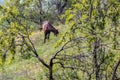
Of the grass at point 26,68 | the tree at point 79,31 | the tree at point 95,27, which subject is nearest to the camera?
the tree at point 79,31

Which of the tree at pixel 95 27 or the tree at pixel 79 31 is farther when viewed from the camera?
the tree at pixel 95 27

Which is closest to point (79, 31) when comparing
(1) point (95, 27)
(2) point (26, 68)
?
(1) point (95, 27)

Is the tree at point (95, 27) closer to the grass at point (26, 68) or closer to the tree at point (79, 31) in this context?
the tree at point (79, 31)

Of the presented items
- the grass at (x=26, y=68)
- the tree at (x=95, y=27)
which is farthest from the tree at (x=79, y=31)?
the grass at (x=26, y=68)

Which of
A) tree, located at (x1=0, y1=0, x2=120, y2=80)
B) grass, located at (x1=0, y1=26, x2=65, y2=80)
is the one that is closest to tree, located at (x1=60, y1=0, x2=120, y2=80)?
tree, located at (x1=0, y1=0, x2=120, y2=80)

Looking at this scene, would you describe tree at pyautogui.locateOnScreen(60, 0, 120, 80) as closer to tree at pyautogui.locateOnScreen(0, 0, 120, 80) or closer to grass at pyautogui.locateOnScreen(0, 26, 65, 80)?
tree at pyautogui.locateOnScreen(0, 0, 120, 80)

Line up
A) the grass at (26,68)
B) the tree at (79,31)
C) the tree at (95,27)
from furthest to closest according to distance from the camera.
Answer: the grass at (26,68), the tree at (95,27), the tree at (79,31)

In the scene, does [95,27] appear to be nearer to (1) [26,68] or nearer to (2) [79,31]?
(2) [79,31]

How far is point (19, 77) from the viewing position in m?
18.7

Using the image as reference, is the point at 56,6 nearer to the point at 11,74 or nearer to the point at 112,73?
the point at 11,74

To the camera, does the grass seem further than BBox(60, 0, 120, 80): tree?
Yes

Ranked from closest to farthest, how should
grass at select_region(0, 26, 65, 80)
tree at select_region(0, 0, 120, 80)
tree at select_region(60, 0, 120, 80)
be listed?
tree at select_region(0, 0, 120, 80)
tree at select_region(60, 0, 120, 80)
grass at select_region(0, 26, 65, 80)

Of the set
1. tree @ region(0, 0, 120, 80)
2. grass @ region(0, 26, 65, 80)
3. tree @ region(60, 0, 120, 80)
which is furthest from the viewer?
grass @ region(0, 26, 65, 80)

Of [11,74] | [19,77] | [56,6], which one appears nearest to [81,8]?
[19,77]
